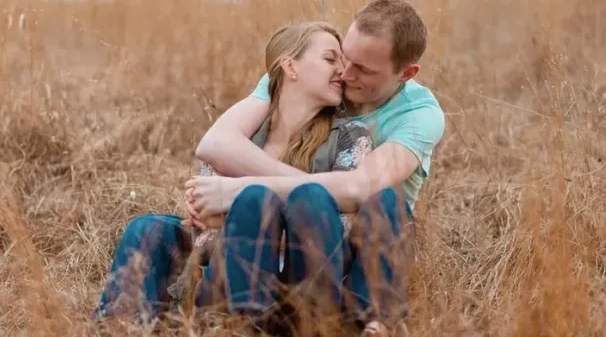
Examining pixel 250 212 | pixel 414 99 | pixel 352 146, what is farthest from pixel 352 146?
pixel 250 212

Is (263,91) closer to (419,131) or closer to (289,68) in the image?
(289,68)

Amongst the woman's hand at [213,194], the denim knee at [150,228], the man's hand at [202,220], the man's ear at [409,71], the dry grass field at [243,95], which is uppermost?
the man's ear at [409,71]

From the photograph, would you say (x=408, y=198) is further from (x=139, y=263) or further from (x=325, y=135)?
(x=139, y=263)

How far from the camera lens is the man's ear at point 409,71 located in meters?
2.97

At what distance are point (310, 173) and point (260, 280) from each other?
0.36 metres

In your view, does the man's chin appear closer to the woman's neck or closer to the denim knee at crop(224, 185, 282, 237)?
the woman's neck

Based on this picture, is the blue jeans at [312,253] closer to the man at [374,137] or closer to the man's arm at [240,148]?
the man at [374,137]

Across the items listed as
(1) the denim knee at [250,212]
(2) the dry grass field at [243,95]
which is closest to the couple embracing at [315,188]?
(1) the denim knee at [250,212]

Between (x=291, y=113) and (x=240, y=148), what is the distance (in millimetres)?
189

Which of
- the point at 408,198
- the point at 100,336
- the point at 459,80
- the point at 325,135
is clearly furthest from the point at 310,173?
the point at 459,80

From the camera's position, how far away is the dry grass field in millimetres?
2818

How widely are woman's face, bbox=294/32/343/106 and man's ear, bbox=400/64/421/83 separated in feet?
0.55

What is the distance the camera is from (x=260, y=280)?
105 inches

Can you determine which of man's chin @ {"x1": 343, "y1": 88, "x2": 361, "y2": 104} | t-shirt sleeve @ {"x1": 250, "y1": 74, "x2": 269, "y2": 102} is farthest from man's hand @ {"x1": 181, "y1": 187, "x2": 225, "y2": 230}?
man's chin @ {"x1": 343, "y1": 88, "x2": 361, "y2": 104}
